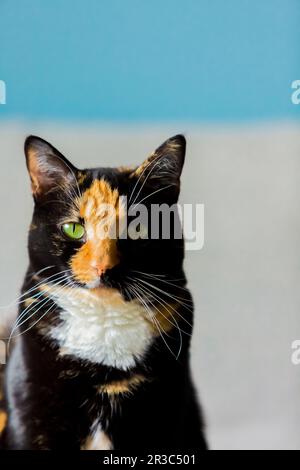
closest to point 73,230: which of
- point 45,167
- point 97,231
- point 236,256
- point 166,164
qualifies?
point 97,231

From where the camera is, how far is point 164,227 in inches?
48.7

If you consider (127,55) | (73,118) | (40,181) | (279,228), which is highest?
(127,55)

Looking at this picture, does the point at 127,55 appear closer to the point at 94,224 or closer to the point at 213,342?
the point at 94,224

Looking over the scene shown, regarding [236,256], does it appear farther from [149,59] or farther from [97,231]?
[149,59]

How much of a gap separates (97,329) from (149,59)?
0.66 m

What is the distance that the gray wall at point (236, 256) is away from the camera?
1.27m

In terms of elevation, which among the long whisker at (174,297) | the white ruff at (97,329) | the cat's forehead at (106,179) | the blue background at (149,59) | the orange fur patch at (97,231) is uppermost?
the blue background at (149,59)

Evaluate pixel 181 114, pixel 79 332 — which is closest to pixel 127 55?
pixel 181 114

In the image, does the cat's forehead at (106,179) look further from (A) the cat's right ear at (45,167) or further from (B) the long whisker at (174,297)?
(B) the long whisker at (174,297)

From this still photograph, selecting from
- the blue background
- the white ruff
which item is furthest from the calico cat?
the blue background

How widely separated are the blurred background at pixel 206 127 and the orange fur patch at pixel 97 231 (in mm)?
98

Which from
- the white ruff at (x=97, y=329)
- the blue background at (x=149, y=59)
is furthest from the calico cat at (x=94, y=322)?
the blue background at (x=149, y=59)

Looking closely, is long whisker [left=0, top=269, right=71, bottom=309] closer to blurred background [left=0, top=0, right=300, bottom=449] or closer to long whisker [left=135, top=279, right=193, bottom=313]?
blurred background [left=0, top=0, right=300, bottom=449]

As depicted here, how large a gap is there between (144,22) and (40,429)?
995mm
